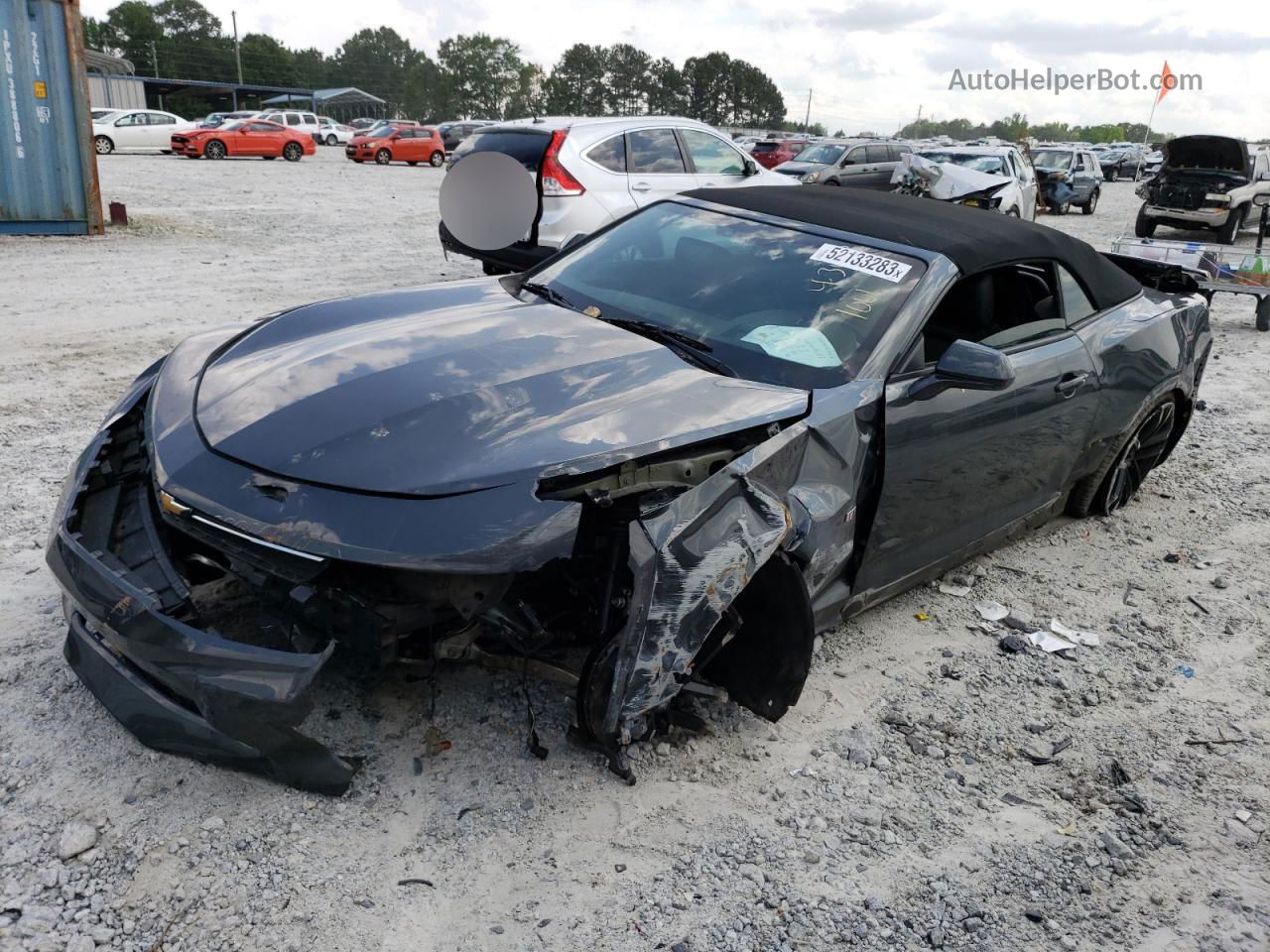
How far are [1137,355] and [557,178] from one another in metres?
5.40

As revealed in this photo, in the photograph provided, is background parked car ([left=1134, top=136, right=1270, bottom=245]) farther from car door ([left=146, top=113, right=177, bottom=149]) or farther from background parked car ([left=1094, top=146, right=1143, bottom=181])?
car door ([left=146, top=113, right=177, bottom=149])

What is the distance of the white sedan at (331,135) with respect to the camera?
4390 cm

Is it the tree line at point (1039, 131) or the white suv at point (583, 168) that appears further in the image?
the tree line at point (1039, 131)

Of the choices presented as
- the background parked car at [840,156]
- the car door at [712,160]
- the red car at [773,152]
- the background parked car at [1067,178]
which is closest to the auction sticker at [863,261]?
the car door at [712,160]

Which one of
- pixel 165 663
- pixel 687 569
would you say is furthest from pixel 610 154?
pixel 165 663

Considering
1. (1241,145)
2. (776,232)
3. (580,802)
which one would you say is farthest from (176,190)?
(1241,145)

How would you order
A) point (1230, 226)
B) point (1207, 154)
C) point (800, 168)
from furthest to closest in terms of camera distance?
1. point (800, 168)
2. point (1207, 154)
3. point (1230, 226)

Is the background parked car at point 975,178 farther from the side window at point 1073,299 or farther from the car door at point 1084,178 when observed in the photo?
the car door at point 1084,178

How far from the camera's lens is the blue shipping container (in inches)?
424

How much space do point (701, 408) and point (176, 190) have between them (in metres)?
17.2

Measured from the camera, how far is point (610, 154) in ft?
29.3

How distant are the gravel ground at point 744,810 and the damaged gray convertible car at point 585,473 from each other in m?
0.21

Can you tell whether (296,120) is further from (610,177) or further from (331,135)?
(610,177)

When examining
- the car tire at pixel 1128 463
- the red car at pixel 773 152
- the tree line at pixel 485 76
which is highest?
the tree line at pixel 485 76
